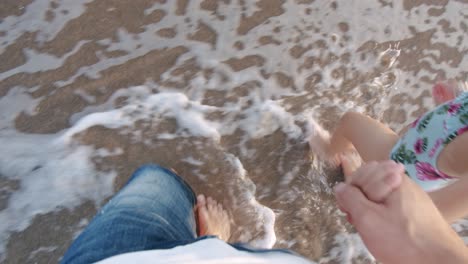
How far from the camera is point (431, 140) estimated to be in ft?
5.00

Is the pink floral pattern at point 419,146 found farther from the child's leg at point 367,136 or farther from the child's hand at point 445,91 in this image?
the child's hand at point 445,91

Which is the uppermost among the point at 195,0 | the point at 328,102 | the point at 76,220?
the point at 195,0

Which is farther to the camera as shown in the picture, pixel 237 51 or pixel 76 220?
pixel 237 51

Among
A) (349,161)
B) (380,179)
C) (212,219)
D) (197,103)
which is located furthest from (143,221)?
(349,161)

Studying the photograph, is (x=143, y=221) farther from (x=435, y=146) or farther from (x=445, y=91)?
(x=445, y=91)

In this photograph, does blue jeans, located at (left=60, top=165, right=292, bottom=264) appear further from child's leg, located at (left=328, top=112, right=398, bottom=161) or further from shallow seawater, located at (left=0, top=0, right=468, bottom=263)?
child's leg, located at (left=328, top=112, right=398, bottom=161)

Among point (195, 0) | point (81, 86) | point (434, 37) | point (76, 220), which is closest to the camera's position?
point (76, 220)

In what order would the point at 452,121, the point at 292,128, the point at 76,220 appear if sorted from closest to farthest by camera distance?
1. the point at 452,121
2. the point at 76,220
3. the point at 292,128

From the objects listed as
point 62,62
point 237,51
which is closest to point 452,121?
point 237,51

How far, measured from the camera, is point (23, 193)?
1.85 metres

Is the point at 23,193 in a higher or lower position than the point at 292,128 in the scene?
lower

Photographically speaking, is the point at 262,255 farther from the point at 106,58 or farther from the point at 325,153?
the point at 106,58

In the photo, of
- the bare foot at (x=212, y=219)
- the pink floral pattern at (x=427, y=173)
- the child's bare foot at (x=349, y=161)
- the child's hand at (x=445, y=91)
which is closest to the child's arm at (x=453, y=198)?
the pink floral pattern at (x=427, y=173)

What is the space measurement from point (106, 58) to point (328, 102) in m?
1.28
